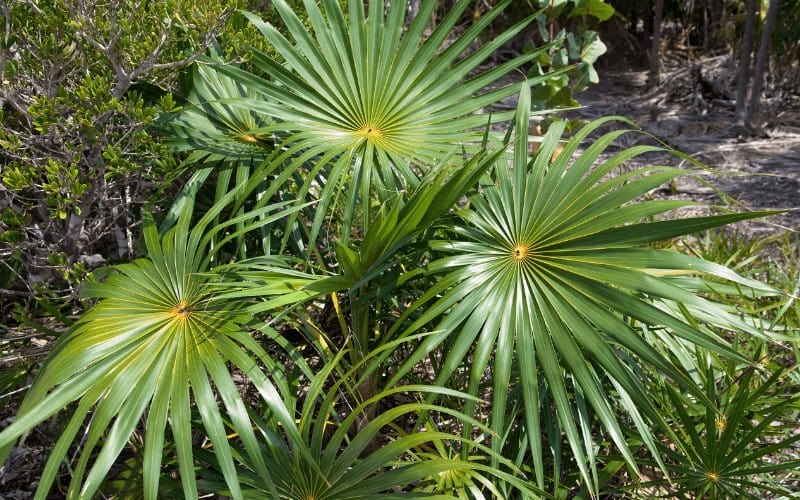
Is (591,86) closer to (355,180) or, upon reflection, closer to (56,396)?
(355,180)

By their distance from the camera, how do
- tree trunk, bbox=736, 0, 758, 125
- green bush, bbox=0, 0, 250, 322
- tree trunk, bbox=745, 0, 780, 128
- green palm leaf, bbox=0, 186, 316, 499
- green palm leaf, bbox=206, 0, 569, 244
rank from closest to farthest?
1. green palm leaf, bbox=0, 186, 316, 499
2. green bush, bbox=0, 0, 250, 322
3. green palm leaf, bbox=206, 0, 569, 244
4. tree trunk, bbox=745, 0, 780, 128
5. tree trunk, bbox=736, 0, 758, 125

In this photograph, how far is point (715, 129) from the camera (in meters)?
5.99

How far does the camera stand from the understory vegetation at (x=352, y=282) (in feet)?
4.91

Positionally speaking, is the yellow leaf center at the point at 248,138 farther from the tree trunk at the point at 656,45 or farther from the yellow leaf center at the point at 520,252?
the tree trunk at the point at 656,45

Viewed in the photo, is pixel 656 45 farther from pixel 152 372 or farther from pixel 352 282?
pixel 152 372

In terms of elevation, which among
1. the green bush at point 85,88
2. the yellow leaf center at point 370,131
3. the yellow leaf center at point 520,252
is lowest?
the green bush at point 85,88

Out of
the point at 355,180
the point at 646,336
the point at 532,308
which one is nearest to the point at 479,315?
the point at 532,308

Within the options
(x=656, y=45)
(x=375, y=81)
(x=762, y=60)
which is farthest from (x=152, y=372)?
(x=656, y=45)

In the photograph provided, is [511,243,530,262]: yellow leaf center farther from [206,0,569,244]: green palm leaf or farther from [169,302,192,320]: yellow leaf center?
[169,302,192,320]: yellow leaf center

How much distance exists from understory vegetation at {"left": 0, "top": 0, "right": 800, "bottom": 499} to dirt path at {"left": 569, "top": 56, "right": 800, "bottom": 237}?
2.13m

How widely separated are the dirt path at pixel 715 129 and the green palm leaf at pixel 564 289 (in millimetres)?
2180

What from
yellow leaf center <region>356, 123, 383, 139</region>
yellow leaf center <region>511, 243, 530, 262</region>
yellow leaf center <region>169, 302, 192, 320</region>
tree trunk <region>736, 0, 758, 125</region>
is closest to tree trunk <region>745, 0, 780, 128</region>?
tree trunk <region>736, 0, 758, 125</region>

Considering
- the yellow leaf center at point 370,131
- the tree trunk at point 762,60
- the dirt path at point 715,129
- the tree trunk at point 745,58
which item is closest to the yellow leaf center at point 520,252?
the yellow leaf center at point 370,131

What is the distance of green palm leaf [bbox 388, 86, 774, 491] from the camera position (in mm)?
1532
